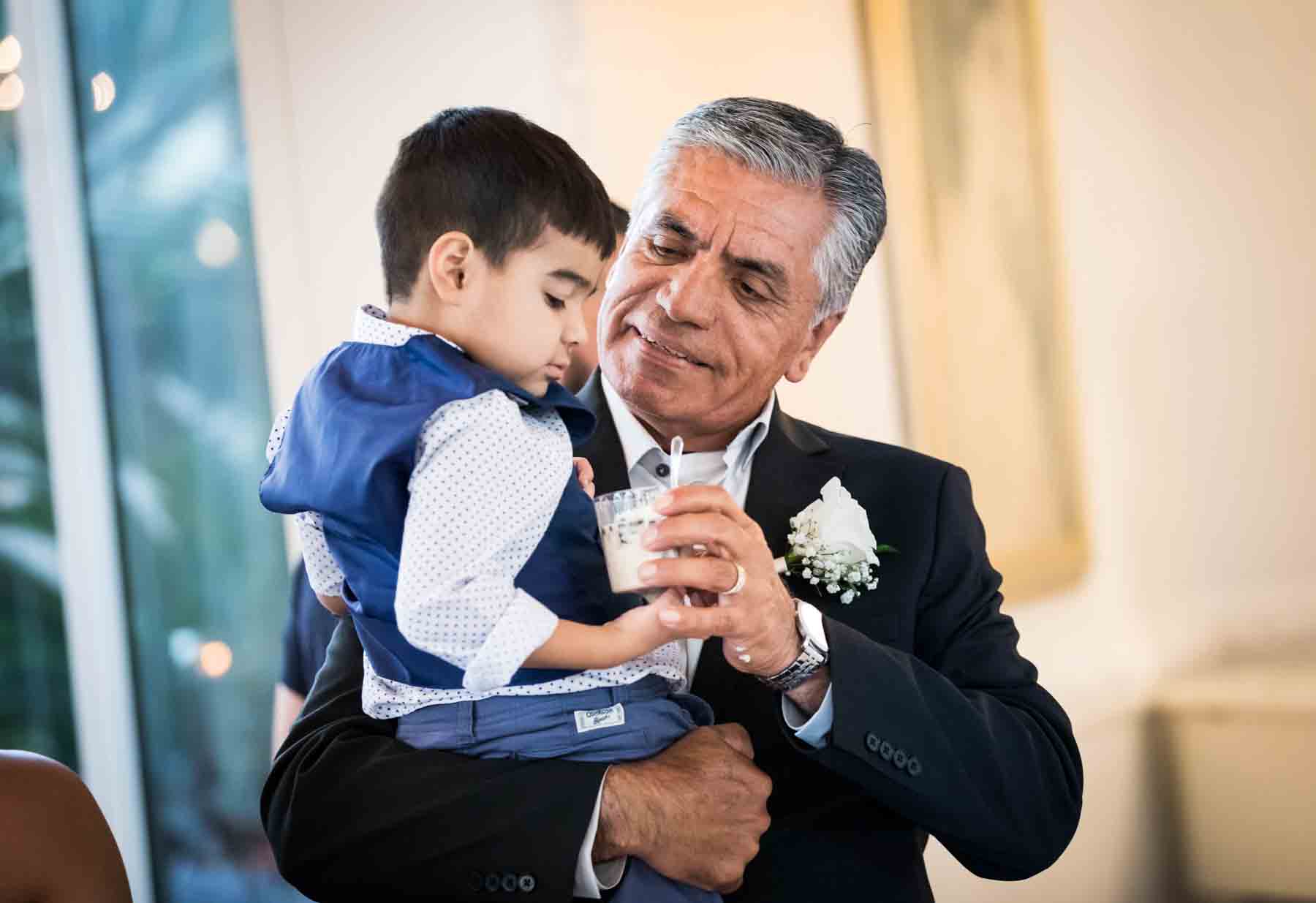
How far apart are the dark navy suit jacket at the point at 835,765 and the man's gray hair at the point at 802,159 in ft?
1.03

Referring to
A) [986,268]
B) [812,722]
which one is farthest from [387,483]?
[986,268]

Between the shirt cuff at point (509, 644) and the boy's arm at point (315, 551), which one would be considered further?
the boy's arm at point (315, 551)

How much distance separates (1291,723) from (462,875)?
9.69 feet

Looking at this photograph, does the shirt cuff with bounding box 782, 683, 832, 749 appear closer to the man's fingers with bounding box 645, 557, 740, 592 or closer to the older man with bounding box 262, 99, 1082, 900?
the older man with bounding box 262, 99, 1082, 900

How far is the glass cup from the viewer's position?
56.2 inches

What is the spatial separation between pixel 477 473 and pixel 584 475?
34cm

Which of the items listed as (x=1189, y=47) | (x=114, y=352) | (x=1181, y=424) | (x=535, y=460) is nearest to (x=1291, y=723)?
(x=1181, y=424)

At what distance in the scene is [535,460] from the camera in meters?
1.38

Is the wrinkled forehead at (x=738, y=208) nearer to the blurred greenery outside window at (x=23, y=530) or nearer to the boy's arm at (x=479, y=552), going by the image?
the boy's arm at (x=479, y=552)

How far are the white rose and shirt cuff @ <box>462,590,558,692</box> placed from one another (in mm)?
A: 641

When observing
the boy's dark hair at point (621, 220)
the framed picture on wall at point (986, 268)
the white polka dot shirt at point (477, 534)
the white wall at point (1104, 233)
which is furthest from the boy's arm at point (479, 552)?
the framed picture on wall at point (986, 268)

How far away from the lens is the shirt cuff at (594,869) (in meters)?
1.53

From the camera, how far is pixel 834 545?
1.87 metres

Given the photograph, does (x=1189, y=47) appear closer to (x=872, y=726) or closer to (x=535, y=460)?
(x=872, y=726)
